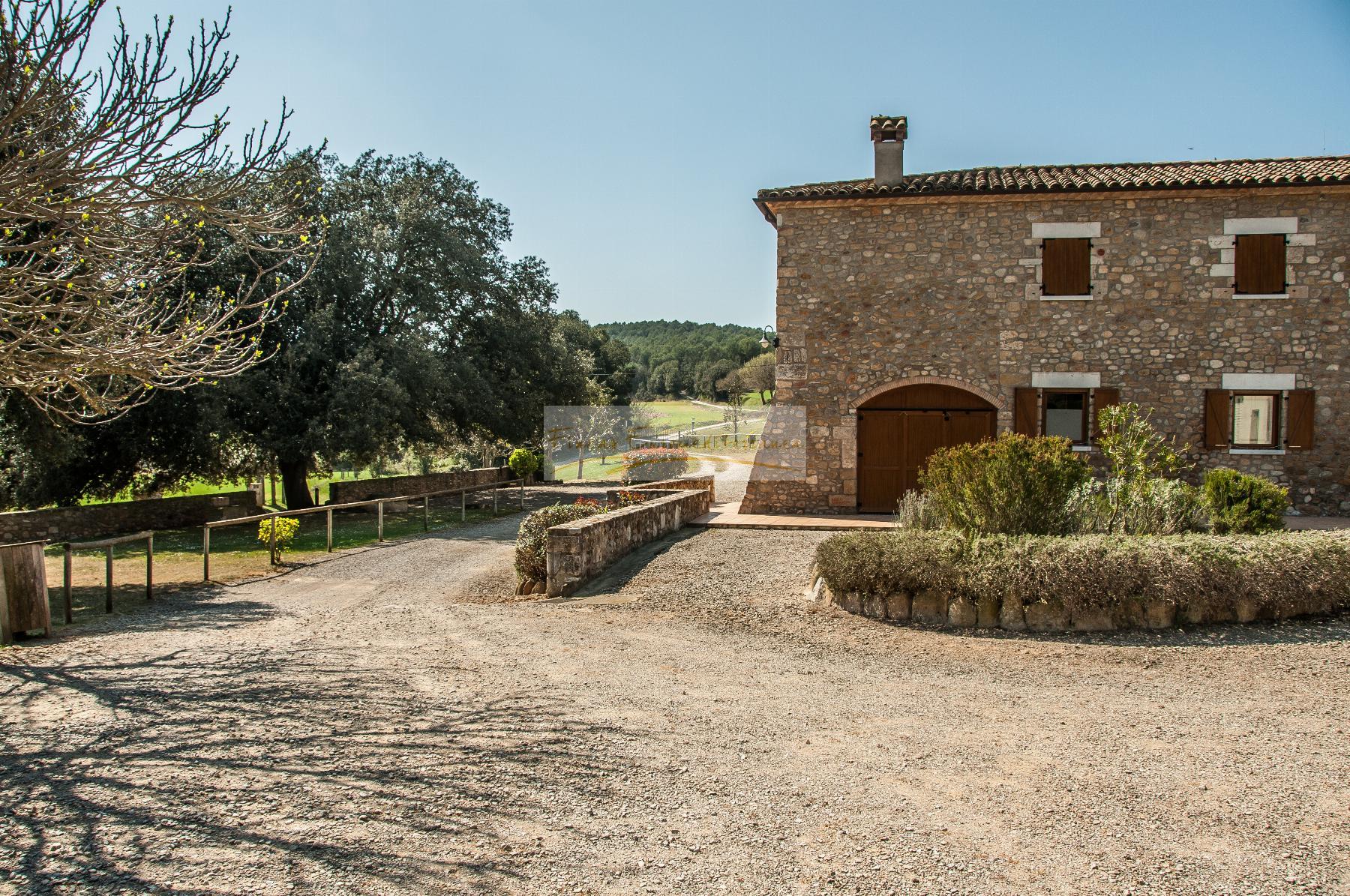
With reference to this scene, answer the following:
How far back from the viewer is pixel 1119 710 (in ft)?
16.4

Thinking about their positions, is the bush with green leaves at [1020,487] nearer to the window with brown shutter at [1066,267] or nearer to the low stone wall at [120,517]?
the window with brown shutter at [1066,267]

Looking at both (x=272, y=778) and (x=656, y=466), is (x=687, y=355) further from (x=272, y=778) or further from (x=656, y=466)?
(x=272, y=778)

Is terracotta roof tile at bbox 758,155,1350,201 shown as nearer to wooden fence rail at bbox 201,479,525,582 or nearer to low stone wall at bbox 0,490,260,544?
wooden fence rail at bbox 201,479,525,582

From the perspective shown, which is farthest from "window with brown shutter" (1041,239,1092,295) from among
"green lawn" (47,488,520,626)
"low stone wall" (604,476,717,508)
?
"green lawn" (47,488,520,626)

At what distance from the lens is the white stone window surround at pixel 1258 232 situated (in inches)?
542

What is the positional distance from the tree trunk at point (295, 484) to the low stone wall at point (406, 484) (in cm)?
105

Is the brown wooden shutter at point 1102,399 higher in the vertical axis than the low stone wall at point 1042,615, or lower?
higher

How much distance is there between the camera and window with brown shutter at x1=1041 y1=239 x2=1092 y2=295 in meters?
14.2

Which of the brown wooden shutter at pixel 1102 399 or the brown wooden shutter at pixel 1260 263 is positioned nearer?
the brown wooden shutter at pixel 1260 263

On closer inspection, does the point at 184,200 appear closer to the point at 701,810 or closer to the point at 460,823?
the point at 460,823

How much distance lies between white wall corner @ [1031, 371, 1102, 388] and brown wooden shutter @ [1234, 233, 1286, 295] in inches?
105

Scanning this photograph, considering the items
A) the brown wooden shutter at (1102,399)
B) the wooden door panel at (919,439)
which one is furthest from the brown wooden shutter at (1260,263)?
the wooden door panel at (919,439)

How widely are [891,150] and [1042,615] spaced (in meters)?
10.3

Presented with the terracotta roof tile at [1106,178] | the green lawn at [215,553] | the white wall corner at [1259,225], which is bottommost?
the green lawn at [215,553]
